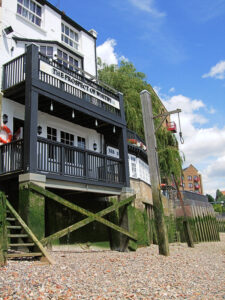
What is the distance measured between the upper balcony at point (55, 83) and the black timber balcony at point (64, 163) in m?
2.06

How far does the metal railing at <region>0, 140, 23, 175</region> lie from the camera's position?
1022 centimetres

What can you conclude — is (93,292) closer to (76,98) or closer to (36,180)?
(36,180)

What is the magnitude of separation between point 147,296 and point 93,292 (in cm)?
102

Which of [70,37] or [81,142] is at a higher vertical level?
[70,37]

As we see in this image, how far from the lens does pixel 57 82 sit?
39.3ft

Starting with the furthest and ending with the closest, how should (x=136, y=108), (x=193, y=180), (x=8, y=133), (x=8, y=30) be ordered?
(x=193, y=180), (x=136, y=108), (x=8, y=30), (x=8, y=133)

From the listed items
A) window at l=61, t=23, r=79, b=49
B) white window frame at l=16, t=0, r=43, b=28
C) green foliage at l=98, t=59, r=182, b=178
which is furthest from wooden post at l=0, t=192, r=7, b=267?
green foliage at l=98, t=59, r=182, b=178

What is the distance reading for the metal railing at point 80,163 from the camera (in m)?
10.6

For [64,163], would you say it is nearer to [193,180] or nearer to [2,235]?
[2,235]

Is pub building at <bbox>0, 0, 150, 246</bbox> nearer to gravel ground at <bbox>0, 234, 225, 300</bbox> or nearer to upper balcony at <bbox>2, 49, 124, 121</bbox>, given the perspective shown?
upper balcony at <bbox>2, 49, 124, 121</bbox>

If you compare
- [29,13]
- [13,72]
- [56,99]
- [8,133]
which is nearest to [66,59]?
[29,13]

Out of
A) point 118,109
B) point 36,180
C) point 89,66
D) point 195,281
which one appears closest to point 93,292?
point 195,281

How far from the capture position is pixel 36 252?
8.18 metres

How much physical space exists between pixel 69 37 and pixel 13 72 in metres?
6.52
